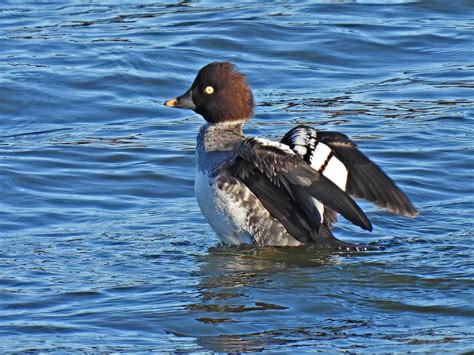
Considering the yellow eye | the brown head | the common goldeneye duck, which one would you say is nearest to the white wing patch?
the common goldeneye duck

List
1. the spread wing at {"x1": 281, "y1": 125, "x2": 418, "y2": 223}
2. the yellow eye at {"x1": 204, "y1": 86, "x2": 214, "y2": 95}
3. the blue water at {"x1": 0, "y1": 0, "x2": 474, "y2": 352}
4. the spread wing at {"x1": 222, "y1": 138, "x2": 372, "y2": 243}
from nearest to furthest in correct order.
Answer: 1. the blue water at {"x1": 0, "y1": 0, "x2": 474, "y2": 352}
2. the spread wing at {"x1": 222, "y1": 138, "x2": 372, "y2": 243}
3. the spread wing at {"x1": 281, "y1": 125, "x2": 418, "y2": 223}
4. the yellow eye at {"x1": 204, "y1": 86, "x2": 214, "y2": 95}

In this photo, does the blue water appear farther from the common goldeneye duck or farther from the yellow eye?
the yellow eye

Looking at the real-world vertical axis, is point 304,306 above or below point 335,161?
below

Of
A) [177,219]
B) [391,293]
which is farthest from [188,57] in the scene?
[391,293]

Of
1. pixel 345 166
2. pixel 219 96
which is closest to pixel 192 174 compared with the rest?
pixel 219 96

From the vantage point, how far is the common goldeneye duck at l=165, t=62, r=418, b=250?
9008mm

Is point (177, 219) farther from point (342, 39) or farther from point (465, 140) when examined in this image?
point (342, 39)

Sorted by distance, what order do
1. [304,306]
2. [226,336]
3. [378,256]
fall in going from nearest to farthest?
[226,336]
[304,306]
[378,256]

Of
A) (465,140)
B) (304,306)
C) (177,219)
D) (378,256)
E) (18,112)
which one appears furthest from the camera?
(18,112)

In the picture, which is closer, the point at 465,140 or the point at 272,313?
the point at 272,313

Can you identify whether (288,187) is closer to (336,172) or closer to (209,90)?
(336,172)

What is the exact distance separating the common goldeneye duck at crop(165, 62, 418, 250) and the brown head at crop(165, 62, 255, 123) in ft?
1.21

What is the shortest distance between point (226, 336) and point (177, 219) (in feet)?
9.62

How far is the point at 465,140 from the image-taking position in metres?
12.3
